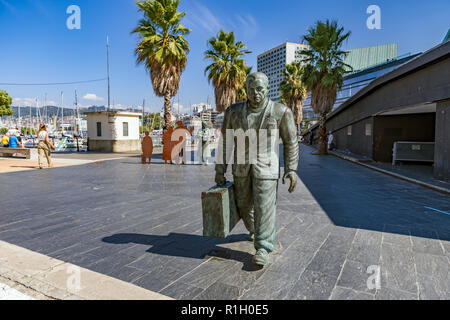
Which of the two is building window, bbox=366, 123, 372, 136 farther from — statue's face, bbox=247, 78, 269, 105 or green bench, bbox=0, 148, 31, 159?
green bench, bbox=0, 148, 31, 159

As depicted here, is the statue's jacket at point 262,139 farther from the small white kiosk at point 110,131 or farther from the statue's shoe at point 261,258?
the small white kiosk at point 110,131

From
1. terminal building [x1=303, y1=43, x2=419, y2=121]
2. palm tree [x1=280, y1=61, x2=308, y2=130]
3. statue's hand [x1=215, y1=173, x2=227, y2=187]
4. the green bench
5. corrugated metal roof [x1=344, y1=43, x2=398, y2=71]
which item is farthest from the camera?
corrugated metal roof [x1=344, y1=43, x2=398, y2=71]

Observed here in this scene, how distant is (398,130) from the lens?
1276 centimetres

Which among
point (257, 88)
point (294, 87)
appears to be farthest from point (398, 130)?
point (294, 87)

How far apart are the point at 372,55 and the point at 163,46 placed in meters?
79.1

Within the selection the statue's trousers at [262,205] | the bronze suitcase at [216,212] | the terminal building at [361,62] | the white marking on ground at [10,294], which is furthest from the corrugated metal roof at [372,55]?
the white marking on ground at [10,294]

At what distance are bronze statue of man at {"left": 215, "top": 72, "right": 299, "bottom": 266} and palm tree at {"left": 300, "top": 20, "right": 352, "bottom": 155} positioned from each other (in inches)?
551

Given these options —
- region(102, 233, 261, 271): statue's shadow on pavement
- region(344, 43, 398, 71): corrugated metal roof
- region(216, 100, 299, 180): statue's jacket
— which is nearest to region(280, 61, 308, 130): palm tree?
region(102, 233, 261, 271): statue's shadow on pavement

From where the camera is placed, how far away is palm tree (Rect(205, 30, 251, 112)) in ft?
69.6

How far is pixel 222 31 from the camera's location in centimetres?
2116

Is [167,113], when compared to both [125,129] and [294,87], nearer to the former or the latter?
[125,129]

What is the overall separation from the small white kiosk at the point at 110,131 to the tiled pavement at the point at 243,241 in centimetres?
1322

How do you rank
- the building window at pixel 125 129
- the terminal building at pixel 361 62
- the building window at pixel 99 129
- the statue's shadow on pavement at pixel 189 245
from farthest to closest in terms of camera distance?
the terminal building at pixel 361 62, the building window at pixel 125 129, the building window at pixel 99 129, the statue's shadow on pavement at pixel 189 245

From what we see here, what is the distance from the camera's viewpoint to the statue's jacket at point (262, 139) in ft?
9.62
